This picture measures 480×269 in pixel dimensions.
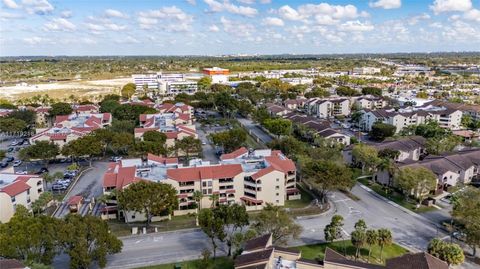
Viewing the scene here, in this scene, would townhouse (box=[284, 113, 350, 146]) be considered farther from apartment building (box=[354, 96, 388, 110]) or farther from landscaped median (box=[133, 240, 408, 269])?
landscaped median (box=[133, 240, 408, 269])

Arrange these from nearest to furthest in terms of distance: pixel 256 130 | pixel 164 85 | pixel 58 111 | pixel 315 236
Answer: pixel 315 236 < pixel 256 130 < pixel 58 111 < pixel 164 85

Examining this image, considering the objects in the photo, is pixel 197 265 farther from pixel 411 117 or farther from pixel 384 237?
pixel 411 117

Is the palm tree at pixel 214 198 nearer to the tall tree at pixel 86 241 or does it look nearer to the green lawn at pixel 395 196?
the tall tree at pixel 86 241

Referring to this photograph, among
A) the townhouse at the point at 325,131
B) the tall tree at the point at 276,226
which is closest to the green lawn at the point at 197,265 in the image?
the tall tree at the point at 276,226

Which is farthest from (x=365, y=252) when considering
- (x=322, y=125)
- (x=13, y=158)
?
(x=13, y=158)

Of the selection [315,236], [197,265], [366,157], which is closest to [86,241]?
[197,265]

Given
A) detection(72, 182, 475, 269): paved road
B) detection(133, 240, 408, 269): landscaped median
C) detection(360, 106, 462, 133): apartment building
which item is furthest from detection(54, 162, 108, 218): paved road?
detection(360, 106, 462, 133): apartment building

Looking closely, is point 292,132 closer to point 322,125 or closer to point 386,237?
point 322,125
